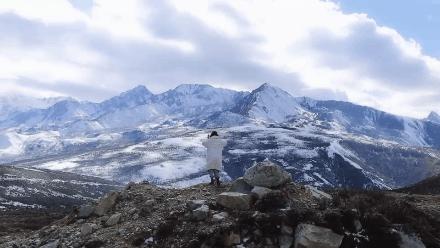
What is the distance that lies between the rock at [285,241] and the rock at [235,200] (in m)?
2.65

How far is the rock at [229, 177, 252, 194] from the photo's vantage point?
88.0ft

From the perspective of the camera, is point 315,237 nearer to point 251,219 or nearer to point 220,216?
point 251,219

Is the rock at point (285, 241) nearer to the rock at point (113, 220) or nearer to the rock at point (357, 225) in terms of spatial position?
the rock at point (357, 225)

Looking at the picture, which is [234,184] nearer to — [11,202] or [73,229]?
[73,229]

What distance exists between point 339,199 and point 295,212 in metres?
2.70

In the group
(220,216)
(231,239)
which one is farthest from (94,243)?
(231,239)

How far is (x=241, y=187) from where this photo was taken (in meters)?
27.0

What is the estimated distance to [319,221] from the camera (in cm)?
2277

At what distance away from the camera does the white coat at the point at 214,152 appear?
2894 centimetres

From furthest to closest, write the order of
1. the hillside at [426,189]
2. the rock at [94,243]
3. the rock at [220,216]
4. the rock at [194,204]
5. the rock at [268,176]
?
the hillside at [426,189] < the rock at [268,176] < the rock at [194,204] < the rock at [94,243] < the rock at [220,216]

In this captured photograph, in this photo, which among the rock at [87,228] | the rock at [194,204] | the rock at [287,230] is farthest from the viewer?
the rock at [87,228]

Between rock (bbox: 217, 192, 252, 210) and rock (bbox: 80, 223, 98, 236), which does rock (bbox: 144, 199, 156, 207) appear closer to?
rock (bbox: 80, 223, 98, 236)

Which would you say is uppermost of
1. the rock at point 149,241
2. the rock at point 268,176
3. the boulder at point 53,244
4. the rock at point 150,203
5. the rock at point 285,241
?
the rock at point 268,176

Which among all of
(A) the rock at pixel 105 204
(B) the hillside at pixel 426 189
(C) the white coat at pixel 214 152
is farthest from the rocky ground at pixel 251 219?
(B) the hillside at pixel 426 189
